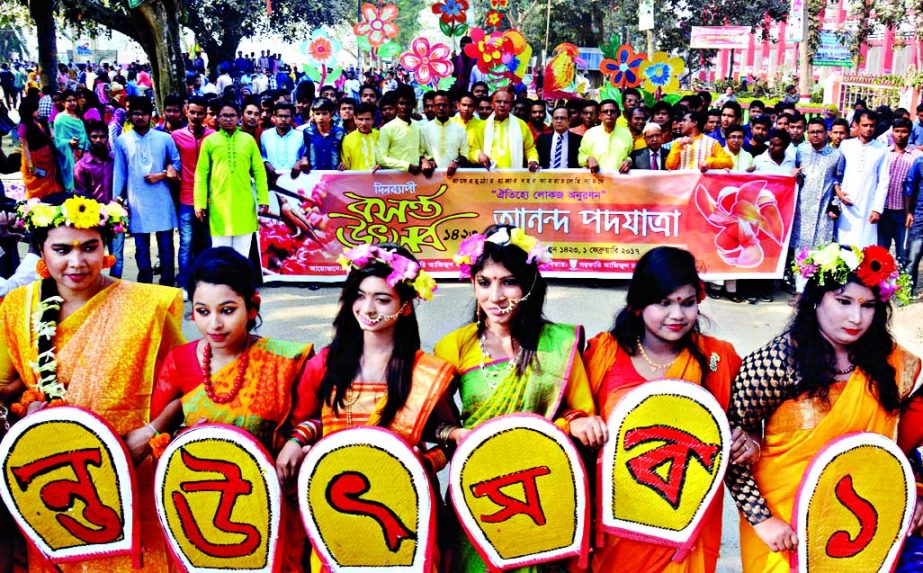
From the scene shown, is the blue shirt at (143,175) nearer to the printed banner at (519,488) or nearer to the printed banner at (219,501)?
the printed banner at (219,501)

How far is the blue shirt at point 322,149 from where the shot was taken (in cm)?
682

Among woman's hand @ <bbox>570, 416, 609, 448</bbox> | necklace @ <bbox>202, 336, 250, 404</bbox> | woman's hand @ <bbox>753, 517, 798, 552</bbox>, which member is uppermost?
necklace @ <bbox>202, 336, 250, 404</bbox>

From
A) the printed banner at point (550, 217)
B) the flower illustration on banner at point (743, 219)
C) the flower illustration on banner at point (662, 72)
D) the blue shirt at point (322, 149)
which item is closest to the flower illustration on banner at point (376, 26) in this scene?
the flower illustration on banner at point (662, 72)

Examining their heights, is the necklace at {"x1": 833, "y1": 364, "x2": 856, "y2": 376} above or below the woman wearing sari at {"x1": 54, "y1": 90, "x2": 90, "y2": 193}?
below

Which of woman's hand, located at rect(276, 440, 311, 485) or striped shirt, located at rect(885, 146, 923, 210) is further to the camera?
striped shirt, located at rect(885, 146, 923, 210)

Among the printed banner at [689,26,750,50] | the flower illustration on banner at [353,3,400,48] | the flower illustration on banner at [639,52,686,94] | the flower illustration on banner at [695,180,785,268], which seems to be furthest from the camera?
the printed banner at [689,26,750,50]

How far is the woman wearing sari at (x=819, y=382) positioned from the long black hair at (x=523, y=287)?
624 millimetres

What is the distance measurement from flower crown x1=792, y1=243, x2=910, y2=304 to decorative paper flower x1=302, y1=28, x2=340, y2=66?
9678 mm

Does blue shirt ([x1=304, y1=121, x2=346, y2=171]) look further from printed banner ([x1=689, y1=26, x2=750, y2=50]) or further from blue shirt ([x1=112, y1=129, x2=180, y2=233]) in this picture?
printed banner ([x1=689, y1=26, x2=750, y2=50])

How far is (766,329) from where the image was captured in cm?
603

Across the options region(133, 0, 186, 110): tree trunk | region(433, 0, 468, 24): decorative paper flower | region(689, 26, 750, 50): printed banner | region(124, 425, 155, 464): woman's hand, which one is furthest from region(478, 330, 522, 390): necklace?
region(689, 26, 750, 50): printed banner

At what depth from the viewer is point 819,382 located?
224 centimetres

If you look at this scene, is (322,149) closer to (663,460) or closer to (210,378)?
(210,378)

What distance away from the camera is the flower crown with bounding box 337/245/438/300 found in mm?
2328
